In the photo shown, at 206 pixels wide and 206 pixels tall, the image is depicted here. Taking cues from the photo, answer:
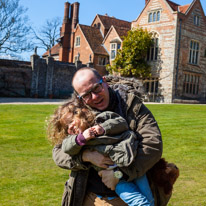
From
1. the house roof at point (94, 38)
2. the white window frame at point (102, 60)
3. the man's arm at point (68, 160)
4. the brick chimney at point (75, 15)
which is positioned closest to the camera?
the man's arm at point (68, 160)

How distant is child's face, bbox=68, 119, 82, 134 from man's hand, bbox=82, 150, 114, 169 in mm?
212

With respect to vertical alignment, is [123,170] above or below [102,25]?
below

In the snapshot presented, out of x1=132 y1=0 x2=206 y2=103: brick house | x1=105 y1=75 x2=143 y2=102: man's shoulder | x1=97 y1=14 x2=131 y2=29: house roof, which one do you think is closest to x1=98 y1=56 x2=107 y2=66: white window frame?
x1=97 y1=14 x2=131 y2=29: house roof

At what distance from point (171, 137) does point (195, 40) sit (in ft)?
77.7

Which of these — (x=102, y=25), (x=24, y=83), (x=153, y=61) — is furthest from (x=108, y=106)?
(x=102, y=25)

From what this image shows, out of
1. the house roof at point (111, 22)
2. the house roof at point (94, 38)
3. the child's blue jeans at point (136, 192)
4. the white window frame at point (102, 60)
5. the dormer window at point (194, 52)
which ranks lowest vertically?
the child's blue jeans at point (136, 192)

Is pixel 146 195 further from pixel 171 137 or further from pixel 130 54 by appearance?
pixel 130 54

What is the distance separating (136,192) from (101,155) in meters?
0.39

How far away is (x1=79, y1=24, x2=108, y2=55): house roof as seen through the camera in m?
34.2

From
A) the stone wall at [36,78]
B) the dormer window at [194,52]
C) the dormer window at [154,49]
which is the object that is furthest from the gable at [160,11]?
the stone wall at [36,78]

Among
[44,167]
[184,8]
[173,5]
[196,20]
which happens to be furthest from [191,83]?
[44,167]

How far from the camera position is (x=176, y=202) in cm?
400

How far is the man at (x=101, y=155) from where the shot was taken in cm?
216

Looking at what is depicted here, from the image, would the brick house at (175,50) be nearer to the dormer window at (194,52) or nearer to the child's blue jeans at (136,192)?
the dormer window at (194,52)
